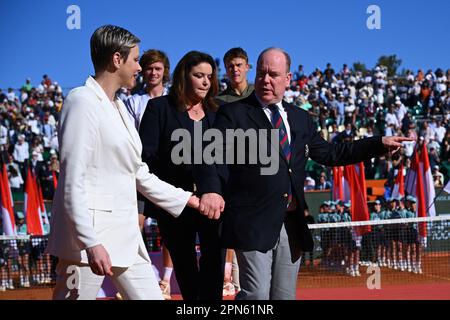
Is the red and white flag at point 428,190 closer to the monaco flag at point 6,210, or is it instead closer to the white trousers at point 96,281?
the monaco flag at point 6,210

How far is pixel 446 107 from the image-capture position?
2939 cm

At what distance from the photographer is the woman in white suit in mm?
4242

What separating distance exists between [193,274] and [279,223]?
4.01 ft

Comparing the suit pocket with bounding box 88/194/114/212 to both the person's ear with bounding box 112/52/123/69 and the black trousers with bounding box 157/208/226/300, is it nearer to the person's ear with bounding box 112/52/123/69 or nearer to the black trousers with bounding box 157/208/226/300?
the person's ear with bounding box 112/52/123/69

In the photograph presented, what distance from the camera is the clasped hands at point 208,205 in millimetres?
5219

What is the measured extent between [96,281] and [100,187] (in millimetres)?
530

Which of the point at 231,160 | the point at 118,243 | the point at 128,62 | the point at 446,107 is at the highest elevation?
the point at 446,107

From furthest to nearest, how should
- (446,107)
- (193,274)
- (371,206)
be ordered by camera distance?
(446,107)
(371,206)
(193,274)

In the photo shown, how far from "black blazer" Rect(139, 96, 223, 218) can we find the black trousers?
0.16m

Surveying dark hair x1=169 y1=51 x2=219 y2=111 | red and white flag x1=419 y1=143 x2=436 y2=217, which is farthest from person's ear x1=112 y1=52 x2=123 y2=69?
red and white flag x1=419 y1=143 x2=436 y2=217

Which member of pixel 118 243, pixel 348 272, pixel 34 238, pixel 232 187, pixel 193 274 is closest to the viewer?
pixel 118 243

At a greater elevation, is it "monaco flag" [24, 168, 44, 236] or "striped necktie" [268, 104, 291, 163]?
"striped necktie" [268, 104, 291, 163]
